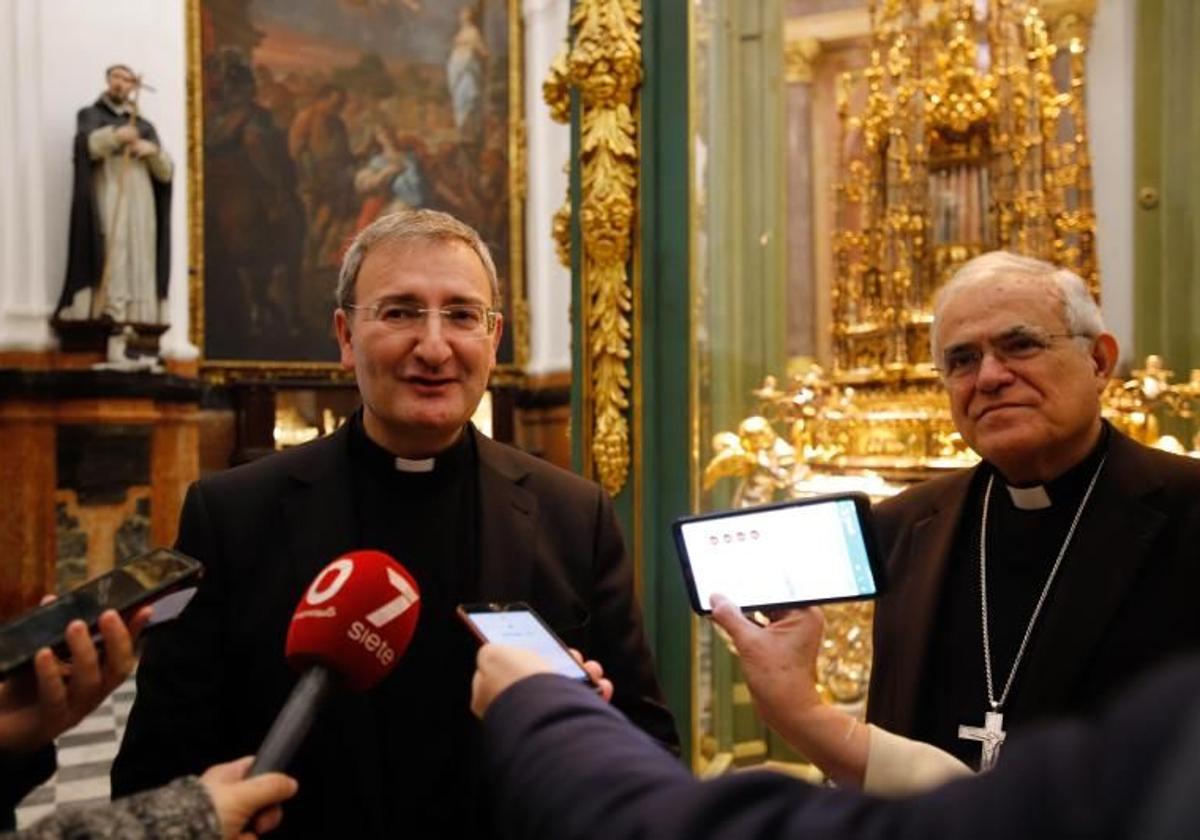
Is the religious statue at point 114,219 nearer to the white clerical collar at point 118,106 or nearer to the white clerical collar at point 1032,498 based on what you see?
the white clerical collar at point 118,106

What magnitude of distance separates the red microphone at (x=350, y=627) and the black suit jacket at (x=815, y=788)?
368 millimetres

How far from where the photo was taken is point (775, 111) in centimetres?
563

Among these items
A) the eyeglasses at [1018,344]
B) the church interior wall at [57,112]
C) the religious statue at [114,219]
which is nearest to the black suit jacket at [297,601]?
the eyeglasses at [1018,344]

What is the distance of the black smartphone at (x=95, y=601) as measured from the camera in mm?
1421

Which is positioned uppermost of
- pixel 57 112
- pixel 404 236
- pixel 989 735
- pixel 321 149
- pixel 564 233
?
pixel 321 149

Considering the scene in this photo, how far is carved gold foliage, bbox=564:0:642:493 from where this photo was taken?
4.29m

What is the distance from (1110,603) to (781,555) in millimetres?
694

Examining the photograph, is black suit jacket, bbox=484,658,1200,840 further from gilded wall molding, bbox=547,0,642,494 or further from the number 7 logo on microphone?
gilded wall molding, bbox=547,0,642,494

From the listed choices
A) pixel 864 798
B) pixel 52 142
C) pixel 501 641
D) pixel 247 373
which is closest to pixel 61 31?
pixel 52 142

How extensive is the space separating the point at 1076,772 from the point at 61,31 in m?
11.1

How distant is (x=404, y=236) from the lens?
2039 millimetres

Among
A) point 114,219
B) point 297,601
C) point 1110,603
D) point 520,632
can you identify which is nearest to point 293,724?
point 520,632

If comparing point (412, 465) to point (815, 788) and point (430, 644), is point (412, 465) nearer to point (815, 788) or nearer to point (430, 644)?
point (430, 644)

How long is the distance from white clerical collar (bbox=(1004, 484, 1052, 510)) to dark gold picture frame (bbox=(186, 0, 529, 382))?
33.0 ft
